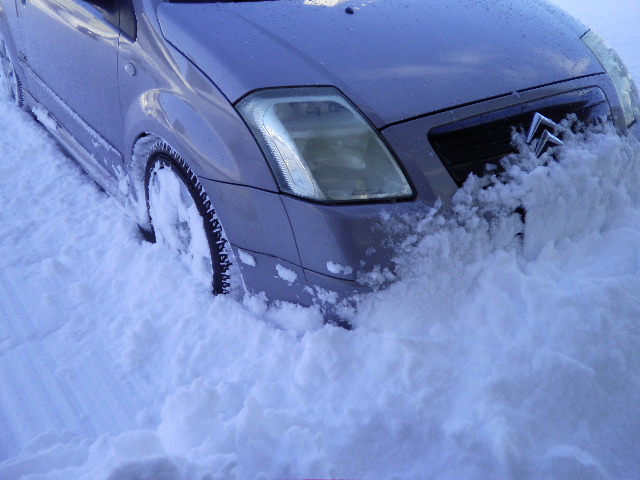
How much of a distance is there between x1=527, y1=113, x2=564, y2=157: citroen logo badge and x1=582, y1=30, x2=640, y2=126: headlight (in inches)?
22.3

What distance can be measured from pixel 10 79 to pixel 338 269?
3.64 m

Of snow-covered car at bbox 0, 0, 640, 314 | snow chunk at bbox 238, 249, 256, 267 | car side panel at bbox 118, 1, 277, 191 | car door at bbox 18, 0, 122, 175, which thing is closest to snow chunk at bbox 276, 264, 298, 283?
snow-covered car at bbox 0, 0, 640, 314

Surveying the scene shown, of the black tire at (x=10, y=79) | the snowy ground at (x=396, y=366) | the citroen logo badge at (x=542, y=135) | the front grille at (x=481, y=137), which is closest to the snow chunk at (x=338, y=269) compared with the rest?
Result: the snowy ground at (x=396, y=366)

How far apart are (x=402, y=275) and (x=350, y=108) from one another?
0.54m

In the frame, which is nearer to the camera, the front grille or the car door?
the front grille

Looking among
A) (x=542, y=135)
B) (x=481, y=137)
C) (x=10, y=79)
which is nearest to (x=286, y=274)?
(x=481, y=137)

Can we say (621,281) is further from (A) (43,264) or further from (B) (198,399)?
(A) (43,264)

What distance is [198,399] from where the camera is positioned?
1.67 m

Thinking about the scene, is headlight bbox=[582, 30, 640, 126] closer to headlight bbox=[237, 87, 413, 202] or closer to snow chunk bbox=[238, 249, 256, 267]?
headlight bbox=[237, 87, 413, 202]

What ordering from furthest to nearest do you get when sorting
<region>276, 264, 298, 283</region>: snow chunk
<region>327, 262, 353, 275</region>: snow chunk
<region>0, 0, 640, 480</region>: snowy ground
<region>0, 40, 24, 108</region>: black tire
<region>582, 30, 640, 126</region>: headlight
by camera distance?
<region>0, 40, 24, 108</region>: black tire, <region>582, 30, 640, 126</region>: headlight, <region>276, 264, 298, 283</region>: snow chunk, <region>327, 262, 353, 275</region>: snow chunk, <region>0, 0, 640, 480</region>: snowy ground

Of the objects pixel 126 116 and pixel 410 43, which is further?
pixel 126 116

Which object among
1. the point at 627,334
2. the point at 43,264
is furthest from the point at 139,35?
the point at 627,334

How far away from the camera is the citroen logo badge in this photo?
1.85 meters

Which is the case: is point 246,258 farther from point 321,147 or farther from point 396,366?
point 396,366
